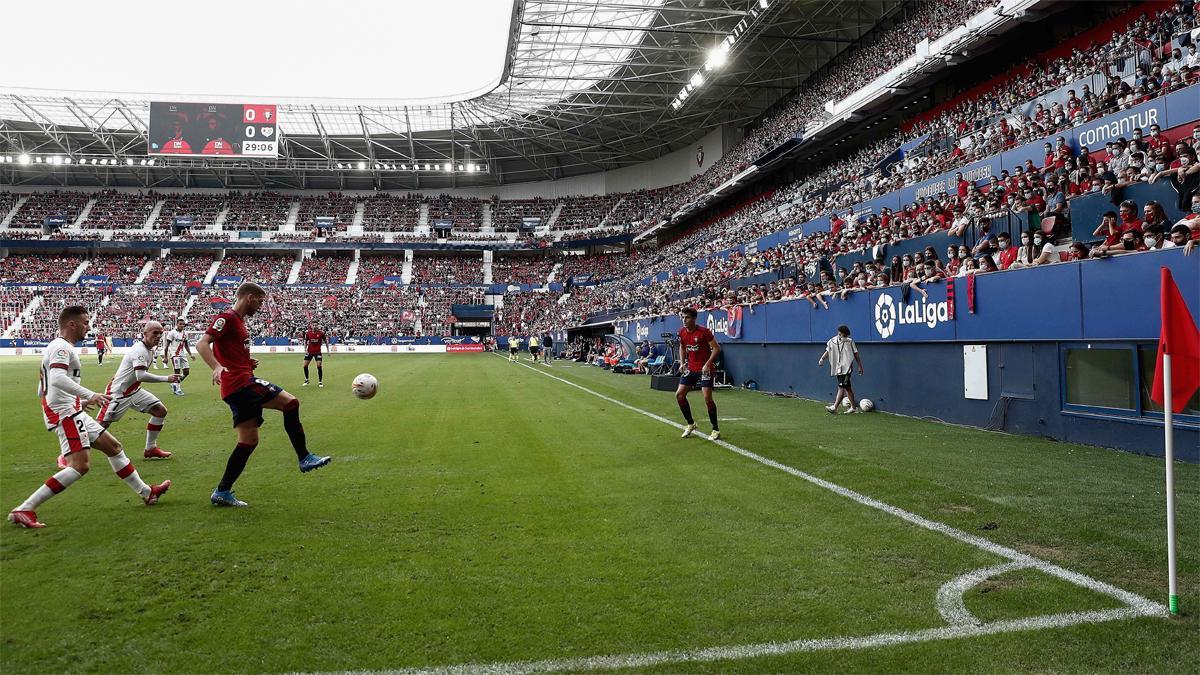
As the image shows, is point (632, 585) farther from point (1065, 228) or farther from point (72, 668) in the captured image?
point (1065, 228)

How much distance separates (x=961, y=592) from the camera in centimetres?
409

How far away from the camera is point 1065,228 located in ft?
40.1

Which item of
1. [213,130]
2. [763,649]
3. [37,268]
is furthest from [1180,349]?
[37,268]

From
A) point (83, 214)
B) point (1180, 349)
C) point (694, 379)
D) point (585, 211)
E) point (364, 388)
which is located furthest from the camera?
point (585, 211)

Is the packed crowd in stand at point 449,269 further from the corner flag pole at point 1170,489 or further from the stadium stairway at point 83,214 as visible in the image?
the corner flag pole at point 1170,489

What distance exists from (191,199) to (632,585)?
88.5 meters

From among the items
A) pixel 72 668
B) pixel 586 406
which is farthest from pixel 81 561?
pixel 586 406

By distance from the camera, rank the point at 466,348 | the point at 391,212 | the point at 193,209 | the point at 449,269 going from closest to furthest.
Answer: the point at 466,348, the point at 449,269, the point at 193,209, the point at 391,212

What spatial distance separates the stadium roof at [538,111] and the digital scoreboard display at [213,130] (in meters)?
7.82

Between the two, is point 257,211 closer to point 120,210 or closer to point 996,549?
point 120,210

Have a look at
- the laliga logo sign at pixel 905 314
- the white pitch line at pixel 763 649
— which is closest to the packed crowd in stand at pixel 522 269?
the laliga logo sign at pixel 905 314

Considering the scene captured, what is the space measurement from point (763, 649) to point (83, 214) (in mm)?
91641

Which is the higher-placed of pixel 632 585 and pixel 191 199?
pixel 191 199

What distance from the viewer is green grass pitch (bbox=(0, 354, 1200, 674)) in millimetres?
3389
